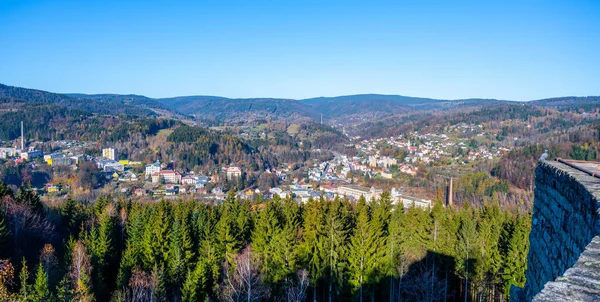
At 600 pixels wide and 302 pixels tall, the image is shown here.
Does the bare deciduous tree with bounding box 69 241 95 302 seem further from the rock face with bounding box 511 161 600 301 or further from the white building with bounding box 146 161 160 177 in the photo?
the white building with bounding box 146 161 160 177

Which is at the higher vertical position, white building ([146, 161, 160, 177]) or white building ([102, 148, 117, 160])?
white building ([102, 148, 117, 160])

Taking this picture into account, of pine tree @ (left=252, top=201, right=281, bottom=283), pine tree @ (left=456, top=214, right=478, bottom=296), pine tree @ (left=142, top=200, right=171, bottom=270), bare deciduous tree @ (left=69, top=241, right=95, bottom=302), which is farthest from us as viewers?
pine tree @ (left=142, top=200, right=171, bottom=270)

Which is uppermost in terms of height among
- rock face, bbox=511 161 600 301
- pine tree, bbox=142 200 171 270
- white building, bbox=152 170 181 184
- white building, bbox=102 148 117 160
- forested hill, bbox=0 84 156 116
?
forested hill, bbox=0 84 156 116

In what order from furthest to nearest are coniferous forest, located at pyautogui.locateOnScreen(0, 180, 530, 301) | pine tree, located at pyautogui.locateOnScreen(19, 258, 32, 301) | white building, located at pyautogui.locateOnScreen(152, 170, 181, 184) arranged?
white building, located at pyautogui.locateOnScreen(152, 170, 181, 184) → coniferous forest, located at pyautogui.locateOnScreen(0, 180, 530, 301) → pine tree, located at pyautogui.locateOnScreen(19, 258, 32, 301)

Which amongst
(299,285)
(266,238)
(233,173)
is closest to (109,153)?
(233,173)

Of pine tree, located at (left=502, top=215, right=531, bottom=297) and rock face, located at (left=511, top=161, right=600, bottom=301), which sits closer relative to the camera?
rock face, located at (left=511, top=161, right=600, bottom=301)

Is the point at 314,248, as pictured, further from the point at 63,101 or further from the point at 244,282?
the point at 63,101

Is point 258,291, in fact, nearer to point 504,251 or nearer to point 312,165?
point 504,251

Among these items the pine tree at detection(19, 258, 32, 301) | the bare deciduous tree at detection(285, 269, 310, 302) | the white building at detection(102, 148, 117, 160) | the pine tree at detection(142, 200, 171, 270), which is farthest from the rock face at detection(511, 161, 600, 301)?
the white building at detection(102, 148, 117, 160)
